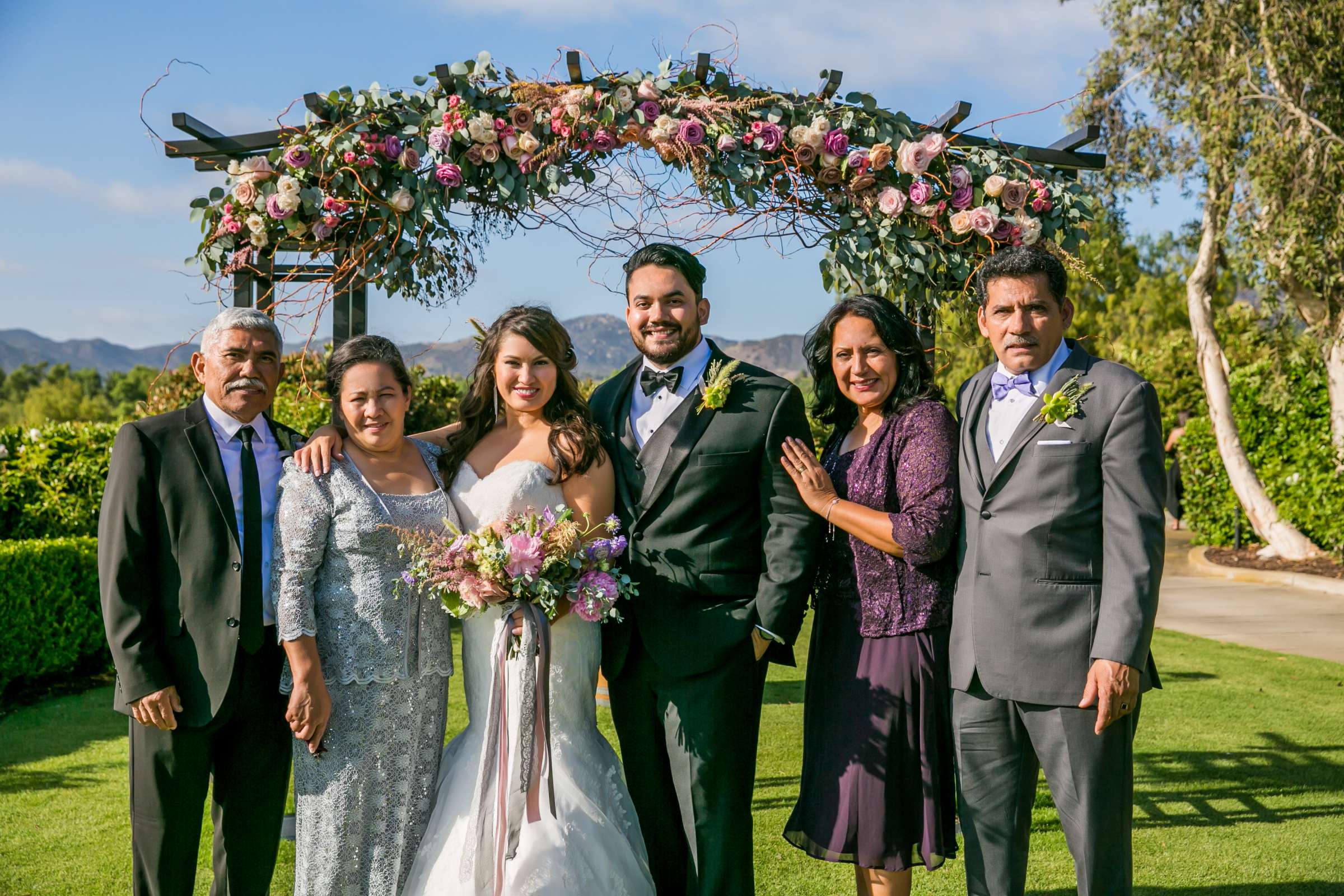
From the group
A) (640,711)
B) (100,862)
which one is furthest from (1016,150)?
(100,862)

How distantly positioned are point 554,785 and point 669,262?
1903 millimetres

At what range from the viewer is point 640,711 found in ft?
12.1

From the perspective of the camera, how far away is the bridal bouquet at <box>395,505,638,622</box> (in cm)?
326

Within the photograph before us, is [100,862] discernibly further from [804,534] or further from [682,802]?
[804,534]

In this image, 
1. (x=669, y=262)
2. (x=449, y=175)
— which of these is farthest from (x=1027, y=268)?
(x=449, y=175)

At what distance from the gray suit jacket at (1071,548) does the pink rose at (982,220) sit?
1.41 meters

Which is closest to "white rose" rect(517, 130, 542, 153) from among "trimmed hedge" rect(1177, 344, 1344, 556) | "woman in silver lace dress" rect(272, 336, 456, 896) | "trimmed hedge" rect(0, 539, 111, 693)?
"woman in silver lace dress" rect(272, 336, 456, 896)

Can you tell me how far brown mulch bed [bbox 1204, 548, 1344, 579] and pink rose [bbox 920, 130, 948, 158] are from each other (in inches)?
451

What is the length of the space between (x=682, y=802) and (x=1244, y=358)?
2194cm

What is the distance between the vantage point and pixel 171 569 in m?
3.37

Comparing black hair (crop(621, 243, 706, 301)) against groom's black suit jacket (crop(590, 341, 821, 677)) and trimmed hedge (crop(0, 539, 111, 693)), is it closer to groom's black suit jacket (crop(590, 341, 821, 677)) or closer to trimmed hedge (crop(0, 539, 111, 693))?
groom's black suit jacket (crop(590, 341, 821, 677))

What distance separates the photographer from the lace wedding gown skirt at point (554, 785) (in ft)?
11.0

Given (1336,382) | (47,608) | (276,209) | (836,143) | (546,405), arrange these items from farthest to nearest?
(1336,382), (47,608), (836,143), (276,209), (546,405)

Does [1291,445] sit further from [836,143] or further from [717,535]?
[717,535]
